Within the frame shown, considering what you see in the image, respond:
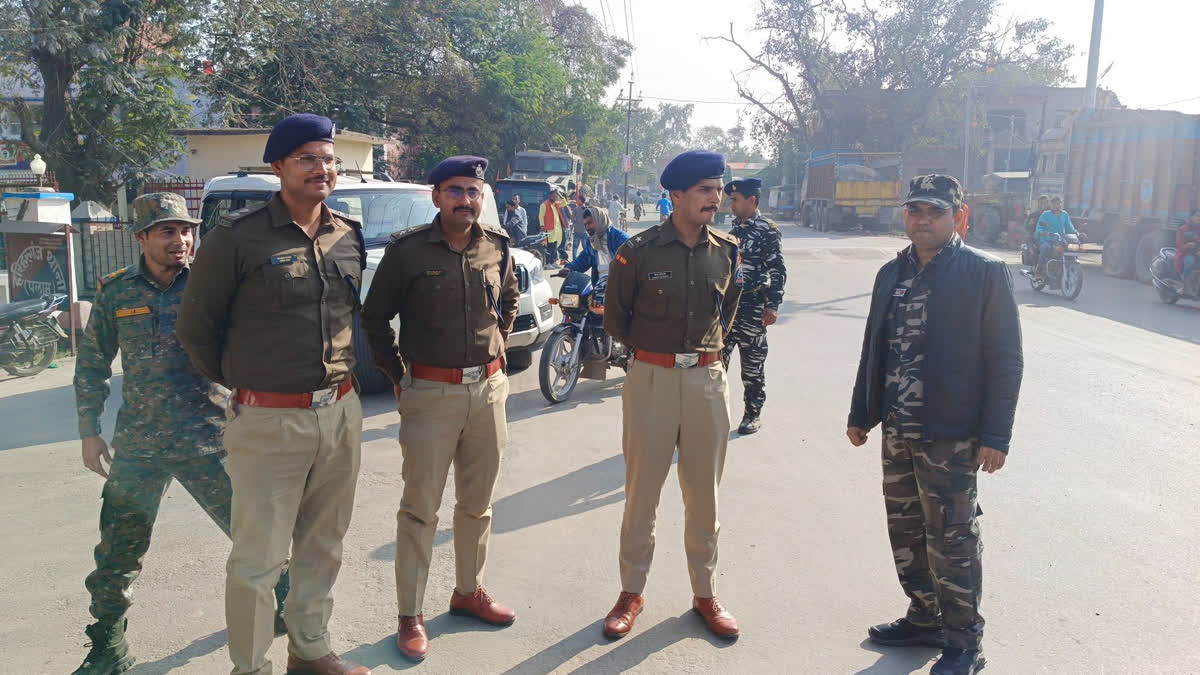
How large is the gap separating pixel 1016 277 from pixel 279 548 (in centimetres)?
1856

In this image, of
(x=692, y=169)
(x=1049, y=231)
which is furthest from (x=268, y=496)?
(x=1049, y=231)

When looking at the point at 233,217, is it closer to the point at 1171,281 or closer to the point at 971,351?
the point at 971,351

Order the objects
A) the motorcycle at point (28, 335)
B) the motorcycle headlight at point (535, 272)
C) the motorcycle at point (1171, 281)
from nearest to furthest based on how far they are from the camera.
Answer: the motorcycle at point (28, 335) < the motorcycle headlight at point (535, 272) < the motorcycle at point (1171, 281)

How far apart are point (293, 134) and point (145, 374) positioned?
1.19 meters

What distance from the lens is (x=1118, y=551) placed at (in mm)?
4594

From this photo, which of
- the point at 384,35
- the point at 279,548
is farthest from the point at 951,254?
the point at 384,35

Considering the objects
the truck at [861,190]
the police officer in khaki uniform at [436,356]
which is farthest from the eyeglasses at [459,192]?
the truck at [861,190]

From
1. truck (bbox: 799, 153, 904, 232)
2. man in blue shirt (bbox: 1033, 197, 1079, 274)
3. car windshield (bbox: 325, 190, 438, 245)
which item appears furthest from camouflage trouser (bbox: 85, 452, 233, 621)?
truck (bbox: 799, 153, 904, 232)

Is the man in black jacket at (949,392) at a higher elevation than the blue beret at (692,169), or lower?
lower

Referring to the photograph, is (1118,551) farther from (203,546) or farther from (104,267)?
(104,267)

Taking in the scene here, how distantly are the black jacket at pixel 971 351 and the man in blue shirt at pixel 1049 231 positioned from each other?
12.6 meters

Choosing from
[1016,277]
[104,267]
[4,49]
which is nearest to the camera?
[104,267]

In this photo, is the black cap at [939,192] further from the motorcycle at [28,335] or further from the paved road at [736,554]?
the motorcycle at [28,335]

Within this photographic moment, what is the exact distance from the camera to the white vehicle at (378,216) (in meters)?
7.62
